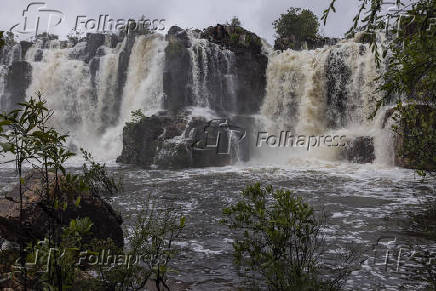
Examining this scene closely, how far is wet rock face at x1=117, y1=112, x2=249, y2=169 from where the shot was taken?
64.6ft

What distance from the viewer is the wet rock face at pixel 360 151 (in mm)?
18531

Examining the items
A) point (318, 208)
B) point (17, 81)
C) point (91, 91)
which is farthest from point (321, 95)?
point (17, 81)

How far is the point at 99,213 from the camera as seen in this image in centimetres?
562

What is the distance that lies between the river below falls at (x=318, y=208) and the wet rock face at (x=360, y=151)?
3.74ft

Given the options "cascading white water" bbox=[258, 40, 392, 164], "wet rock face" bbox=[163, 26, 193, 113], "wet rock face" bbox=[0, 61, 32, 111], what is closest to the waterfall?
"wet rock face" bbox=[163, 26, 193, 113]

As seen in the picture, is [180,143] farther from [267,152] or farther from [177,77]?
[267,152]

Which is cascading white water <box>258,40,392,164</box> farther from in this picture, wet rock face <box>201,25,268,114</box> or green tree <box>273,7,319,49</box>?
green tree <box>273,7,319,49</box>

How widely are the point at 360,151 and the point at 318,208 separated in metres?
10.7

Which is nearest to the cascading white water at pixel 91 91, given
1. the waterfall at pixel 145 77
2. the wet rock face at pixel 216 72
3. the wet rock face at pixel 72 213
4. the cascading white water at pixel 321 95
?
the waterfall at pixel 145 77

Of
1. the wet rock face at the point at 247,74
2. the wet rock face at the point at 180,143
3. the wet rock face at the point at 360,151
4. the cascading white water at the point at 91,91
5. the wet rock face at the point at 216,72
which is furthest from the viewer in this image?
the cascading white water at the point at 91,91

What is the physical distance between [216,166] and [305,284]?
16448 mm

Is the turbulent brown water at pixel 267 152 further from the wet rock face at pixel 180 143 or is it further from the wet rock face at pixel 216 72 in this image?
the wet rock face at pixel 180 143

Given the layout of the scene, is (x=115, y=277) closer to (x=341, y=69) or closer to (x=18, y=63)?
(x=341, y=69)

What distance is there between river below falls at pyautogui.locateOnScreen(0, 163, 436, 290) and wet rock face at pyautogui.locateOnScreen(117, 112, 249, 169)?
1.69m
